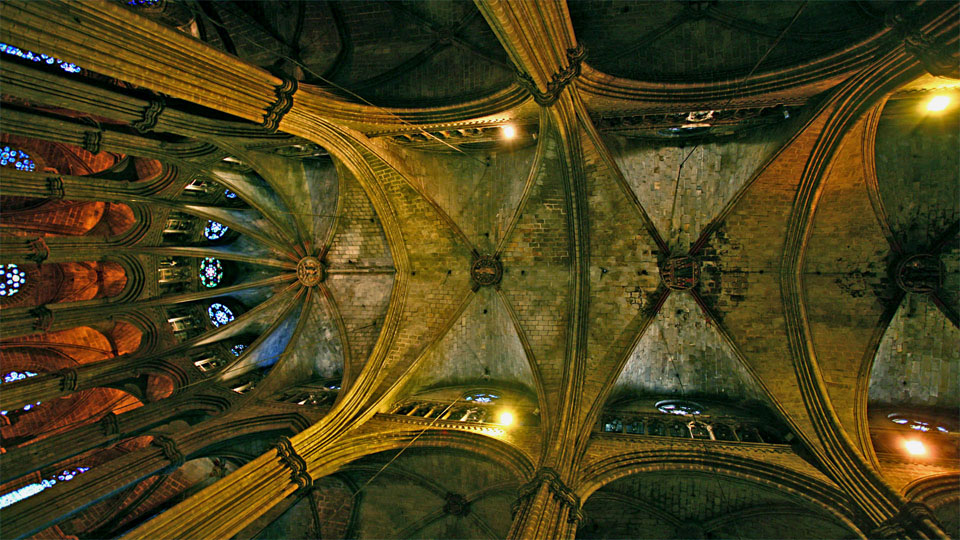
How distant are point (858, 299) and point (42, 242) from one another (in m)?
21.0

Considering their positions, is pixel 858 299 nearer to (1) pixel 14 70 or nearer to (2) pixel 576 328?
(2) pixel 576 328

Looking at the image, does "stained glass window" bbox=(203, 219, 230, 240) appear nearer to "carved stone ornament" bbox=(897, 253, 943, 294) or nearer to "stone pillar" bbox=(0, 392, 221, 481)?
"stone pillar" bbox=(0, 392, 221, 481)

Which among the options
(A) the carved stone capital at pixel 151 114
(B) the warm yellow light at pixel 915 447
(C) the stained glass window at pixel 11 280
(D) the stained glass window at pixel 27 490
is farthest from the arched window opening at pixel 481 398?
(C) the stained glass window at pixel 11 280

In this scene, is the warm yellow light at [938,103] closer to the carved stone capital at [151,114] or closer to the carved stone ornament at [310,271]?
the carved stone ornament at [310,271]

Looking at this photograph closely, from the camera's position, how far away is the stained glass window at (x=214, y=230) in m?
15.5

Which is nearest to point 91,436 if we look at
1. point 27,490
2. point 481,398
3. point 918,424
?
point 27,490

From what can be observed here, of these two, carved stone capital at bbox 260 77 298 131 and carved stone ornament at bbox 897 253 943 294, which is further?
carved stone ornament at bbox 897 253 943 294

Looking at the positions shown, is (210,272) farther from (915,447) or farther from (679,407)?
(915,447)

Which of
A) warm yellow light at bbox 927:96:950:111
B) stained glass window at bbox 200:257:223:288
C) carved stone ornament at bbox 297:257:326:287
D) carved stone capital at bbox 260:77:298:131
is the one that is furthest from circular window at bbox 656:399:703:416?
stained glass window at bbox 200:257:223:288

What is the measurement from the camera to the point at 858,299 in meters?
11.1

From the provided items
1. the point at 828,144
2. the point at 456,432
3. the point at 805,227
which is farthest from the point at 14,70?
the point at 805,227

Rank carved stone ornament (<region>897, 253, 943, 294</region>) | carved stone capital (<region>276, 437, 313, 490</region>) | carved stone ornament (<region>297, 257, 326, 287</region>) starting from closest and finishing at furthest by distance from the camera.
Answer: carved stone capital (<region>276, 437, 313, 490</region>) → carved stone ornament (<region>897, 253, 943, 294</region>) → carved stone ornament (<region>297, 257, 326, 287</region>)

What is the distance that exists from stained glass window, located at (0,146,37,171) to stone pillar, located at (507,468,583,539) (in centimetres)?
1855

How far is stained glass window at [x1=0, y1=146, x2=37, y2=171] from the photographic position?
14.0 meters
